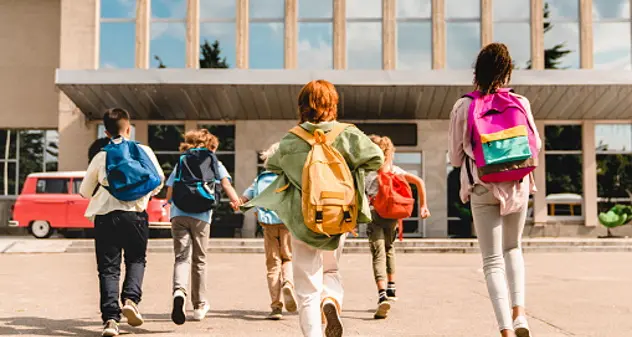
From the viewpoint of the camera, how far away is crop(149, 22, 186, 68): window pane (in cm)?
2536

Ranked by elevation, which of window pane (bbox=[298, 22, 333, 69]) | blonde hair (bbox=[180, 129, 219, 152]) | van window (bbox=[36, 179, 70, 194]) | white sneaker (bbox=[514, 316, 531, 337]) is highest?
window pane (bbox=[298, 22, 333, 69])

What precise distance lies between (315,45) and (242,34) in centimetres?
233

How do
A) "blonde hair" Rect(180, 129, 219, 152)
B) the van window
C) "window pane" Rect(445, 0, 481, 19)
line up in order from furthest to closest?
"window pane" Rect(445, 0, 481, 19) < the van window < "blonde hair" Rect(180, 129, 219, 152)

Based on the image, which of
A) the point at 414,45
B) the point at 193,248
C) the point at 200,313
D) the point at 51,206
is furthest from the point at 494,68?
the point at 414,45

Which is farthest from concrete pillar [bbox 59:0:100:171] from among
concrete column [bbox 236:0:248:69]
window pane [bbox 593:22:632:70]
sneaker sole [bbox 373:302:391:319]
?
sneaker sole [bbox 373:302:391:319]

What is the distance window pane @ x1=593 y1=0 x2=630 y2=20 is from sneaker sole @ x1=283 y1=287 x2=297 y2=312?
840 inches

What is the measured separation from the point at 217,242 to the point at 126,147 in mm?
13282

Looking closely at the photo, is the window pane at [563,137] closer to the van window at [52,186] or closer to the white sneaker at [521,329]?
the van window at [52,186]

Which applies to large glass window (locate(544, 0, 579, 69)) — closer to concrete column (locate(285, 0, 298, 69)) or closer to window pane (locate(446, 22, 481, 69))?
window pane (locate(446, 22, 481, 69))

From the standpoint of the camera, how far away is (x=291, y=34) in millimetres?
25359

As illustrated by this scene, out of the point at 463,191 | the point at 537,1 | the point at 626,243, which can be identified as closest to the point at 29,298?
the point at 463,191

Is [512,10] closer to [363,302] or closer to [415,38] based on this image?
[415,38]

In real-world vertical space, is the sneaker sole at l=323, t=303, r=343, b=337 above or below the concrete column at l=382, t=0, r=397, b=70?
below

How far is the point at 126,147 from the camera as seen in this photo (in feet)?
21.3
